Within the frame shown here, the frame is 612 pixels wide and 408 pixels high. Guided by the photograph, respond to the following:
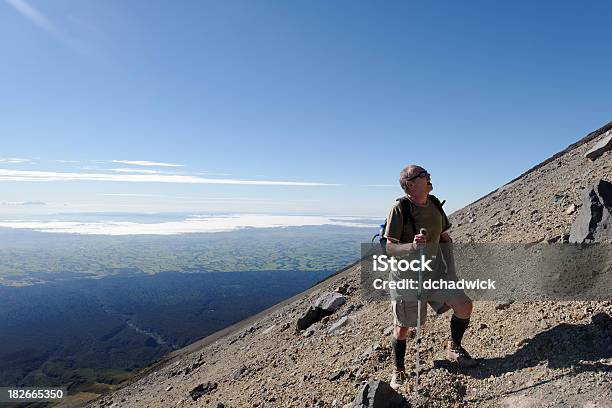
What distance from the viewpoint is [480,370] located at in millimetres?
6523

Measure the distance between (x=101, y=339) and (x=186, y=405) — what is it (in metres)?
200

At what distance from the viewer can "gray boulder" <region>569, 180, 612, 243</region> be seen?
363 inches

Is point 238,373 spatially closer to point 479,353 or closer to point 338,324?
point 338,324

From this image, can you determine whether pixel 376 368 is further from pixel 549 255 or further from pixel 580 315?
pixel 549 255

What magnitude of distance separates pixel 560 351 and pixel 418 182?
3.57 metres

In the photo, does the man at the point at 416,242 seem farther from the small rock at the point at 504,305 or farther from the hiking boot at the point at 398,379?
the small rock at the point at 504,305

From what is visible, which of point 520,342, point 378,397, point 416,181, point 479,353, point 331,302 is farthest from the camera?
point 331,302

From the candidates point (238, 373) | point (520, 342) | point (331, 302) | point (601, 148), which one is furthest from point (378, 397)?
point (601, 148)

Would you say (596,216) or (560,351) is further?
(596,216)

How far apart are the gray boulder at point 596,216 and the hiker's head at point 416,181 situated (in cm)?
575

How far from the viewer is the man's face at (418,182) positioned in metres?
6.22

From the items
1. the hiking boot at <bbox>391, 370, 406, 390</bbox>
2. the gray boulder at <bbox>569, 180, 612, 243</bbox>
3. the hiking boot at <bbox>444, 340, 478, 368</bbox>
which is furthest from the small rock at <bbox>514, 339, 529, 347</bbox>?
the gray boulder at <bbox>569, 180, 612, 243</bbox>

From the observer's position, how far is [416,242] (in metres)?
5.81

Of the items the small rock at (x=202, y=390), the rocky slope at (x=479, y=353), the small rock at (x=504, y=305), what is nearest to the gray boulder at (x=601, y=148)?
the rocky slope at (x=479, y=353)
